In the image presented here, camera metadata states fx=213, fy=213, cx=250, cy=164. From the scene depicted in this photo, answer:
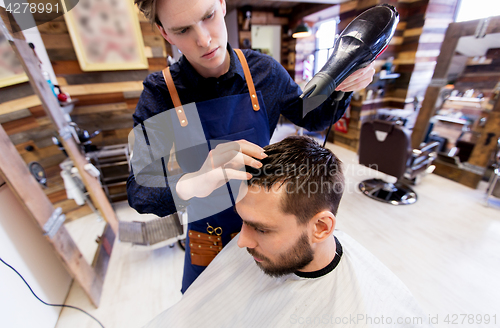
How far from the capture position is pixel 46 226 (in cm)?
142

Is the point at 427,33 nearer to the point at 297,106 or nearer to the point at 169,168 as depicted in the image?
the point at 297,106

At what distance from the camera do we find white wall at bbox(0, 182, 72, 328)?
1.24m

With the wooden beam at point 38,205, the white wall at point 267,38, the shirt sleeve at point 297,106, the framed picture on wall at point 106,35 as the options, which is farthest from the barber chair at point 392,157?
the white wall at point 267,38

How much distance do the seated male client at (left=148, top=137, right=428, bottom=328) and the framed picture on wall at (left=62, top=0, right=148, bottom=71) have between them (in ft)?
8.02

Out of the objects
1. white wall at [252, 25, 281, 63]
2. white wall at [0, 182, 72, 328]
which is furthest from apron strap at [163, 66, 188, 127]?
white wall at [252, 25, 281, 63]

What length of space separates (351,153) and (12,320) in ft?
15.6

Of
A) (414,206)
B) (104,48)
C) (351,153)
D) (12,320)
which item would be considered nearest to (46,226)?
(12,320)

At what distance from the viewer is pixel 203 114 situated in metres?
0.85

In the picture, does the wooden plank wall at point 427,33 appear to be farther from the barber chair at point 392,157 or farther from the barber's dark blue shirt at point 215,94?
the barber's dark blue shirt at point 215,94

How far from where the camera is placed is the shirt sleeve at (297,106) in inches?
37.1

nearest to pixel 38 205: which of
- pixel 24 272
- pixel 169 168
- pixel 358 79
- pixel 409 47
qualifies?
pixel 24 272

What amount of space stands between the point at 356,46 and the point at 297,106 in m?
0.37

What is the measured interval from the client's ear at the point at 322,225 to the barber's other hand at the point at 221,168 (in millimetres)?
324

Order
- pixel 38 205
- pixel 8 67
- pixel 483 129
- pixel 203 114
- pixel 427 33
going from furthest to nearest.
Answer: pixel 427 33 < pixel 483 129 < pixel 38 205 < pixel 8 67 < pixel 203 114
